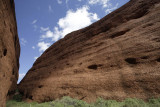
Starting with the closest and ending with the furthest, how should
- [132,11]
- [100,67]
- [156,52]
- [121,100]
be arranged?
[121,100], [156,52], [100,67], [132,11]

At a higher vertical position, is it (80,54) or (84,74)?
(80,54)

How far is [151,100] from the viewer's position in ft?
15.5

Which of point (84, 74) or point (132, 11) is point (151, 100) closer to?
point (84, 74)

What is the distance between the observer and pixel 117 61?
7.37 meters

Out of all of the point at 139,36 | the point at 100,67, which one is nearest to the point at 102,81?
the point at 100,67

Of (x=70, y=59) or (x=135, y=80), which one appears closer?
(x=135, y=80)

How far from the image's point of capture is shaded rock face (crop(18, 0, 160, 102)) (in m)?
5.80

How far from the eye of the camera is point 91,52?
985cm

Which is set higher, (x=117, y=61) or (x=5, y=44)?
(x=5, y=44)

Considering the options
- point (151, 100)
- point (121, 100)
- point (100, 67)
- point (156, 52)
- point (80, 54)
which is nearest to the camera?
point (151, 100)

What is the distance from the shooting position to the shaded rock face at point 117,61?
5.80 m

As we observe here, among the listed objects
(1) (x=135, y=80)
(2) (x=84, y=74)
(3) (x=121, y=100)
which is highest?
(2) (x=84, y=74)

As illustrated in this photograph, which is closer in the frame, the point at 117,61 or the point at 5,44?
the point at 5,44

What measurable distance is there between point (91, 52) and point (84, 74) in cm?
229
